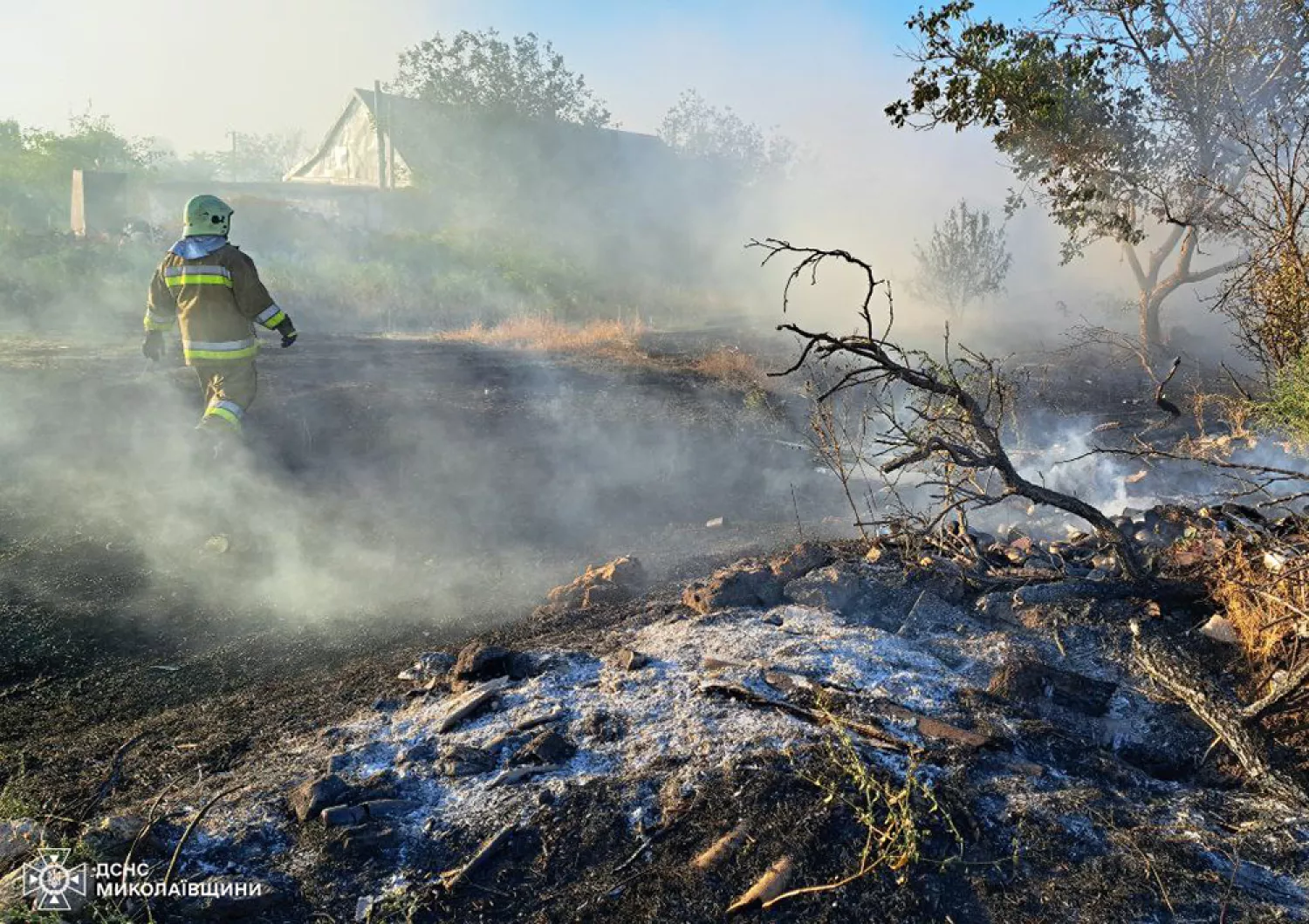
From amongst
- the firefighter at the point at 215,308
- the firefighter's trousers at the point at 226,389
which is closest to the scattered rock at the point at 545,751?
the firefighter at the point at 215,308

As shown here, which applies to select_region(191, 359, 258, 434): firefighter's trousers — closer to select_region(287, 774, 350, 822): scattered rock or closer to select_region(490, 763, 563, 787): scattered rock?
select_region(287, 774, 350, 822): scattered rock

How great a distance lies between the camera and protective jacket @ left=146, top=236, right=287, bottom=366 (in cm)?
600

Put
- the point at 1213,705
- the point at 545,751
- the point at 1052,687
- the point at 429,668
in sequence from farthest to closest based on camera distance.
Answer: the point at 429,668, the point at 1052,687, the point at 1213,705, the point at 545,751

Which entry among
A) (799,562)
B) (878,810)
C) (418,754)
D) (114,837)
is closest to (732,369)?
(799,562)

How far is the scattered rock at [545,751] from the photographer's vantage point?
3100mm

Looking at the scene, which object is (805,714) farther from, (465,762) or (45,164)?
(45,164)

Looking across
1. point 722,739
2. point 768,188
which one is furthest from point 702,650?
point 768,188

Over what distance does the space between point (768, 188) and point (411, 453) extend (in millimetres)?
31816

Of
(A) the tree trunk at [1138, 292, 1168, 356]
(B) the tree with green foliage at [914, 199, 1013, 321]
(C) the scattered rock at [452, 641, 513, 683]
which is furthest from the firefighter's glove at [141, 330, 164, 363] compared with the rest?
(B) the tree with green foliage at [914, 199, 1013, 321]

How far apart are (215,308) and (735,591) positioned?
4474 millimetres

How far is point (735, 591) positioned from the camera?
4727 mm

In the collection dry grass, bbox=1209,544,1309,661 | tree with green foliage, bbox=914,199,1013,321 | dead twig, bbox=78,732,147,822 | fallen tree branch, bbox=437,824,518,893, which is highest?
tree with green foliage, bbox=914,199,1013,321

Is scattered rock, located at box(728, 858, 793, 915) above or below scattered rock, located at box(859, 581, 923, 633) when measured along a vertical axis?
below

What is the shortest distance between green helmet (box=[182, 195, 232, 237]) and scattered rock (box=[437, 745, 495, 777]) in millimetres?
4656
